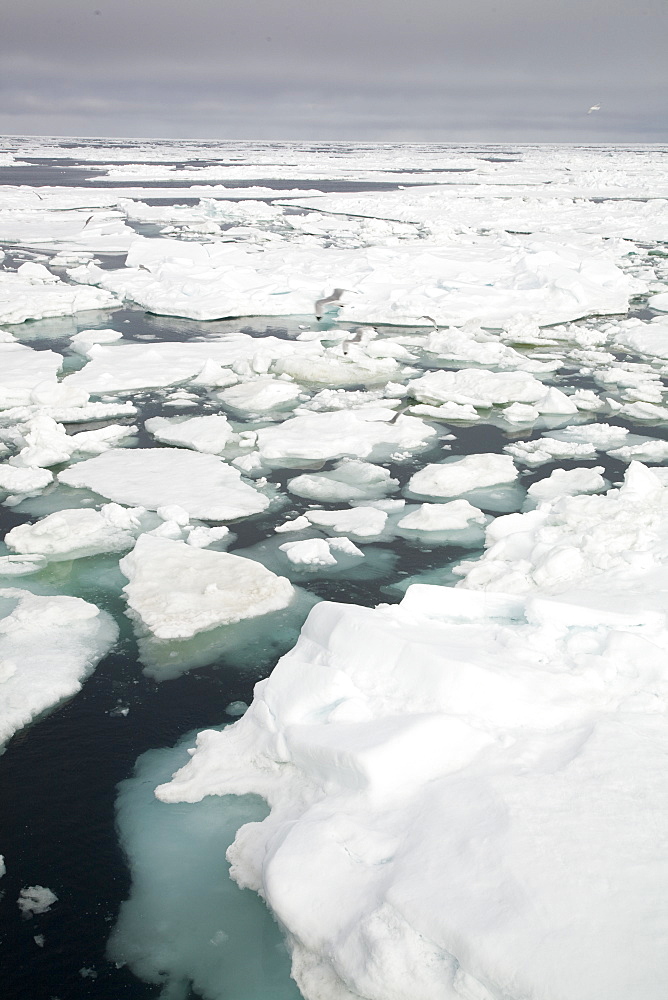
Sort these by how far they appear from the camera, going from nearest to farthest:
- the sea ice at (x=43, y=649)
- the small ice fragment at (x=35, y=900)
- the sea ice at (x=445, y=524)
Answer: the small ice fragment at (x=35, y=900)
the sea ice at (x=43, y=649)
the sea ice at (x=445, y=524)

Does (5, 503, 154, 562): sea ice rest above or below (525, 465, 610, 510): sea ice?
below

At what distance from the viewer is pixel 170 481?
5508mm

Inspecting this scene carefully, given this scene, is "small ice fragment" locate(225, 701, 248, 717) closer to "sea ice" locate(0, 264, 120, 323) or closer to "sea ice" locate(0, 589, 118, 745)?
"sea ice" locate(0, 589, 118, 745)

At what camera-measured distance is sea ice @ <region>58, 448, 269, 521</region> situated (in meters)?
5.16

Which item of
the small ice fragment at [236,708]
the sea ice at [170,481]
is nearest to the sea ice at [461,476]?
the sea ice at [170,481]

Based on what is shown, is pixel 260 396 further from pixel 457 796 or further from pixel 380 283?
pixel 457 796

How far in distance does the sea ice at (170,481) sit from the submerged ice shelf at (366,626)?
0.10 ft

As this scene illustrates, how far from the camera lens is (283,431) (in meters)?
6.44

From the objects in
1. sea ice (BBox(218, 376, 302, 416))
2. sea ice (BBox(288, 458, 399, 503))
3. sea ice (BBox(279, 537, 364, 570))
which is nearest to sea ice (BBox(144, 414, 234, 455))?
sea ice (BBox(218, 376, 302, 416))

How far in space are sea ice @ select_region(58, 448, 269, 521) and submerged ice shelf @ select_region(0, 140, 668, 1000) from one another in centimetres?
3

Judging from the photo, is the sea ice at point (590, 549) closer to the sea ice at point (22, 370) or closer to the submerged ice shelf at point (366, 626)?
the submerged ice shelf at point (366, 626)

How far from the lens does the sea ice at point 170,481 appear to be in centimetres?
516

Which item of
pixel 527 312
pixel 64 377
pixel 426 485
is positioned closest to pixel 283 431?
pixel 426 485

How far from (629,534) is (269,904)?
287 cm
